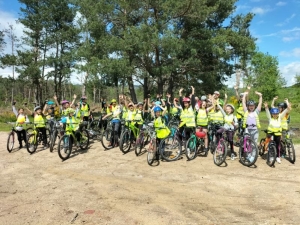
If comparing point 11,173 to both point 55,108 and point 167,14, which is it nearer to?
point 55,108

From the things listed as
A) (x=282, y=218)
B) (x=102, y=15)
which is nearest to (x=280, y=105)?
(x=282, y=218)

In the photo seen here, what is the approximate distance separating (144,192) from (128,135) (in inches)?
138

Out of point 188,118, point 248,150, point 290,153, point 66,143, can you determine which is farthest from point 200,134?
point 66,143

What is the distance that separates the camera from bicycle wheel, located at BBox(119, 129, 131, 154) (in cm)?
843

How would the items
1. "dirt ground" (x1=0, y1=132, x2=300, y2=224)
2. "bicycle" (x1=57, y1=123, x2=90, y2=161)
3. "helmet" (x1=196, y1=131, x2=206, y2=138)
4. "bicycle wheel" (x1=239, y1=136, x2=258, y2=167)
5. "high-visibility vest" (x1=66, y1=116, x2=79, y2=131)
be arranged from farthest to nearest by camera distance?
"high-visibility vest" (x1=66, y1=116, x2=79, y2=131) → "bicycle" (x1=57, y1=123, x2=90, y2=161) → "helmet" (x1=196, y1=131, x2=206, y2=138) → "bicycle wheel" (x1=239, y1=136, x2=258, y2=167) → "dirt ground" (x1=0, y1=132, x2=300, y2=224)

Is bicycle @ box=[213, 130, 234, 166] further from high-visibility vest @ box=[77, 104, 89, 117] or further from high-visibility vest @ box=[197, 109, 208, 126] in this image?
high-visibility vest @ box=[77, 104, 89, 117]

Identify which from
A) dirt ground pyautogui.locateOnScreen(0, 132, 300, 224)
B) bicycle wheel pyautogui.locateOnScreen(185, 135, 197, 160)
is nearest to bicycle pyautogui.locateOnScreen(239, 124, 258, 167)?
dirt ground pyautogui.locateOnScreen(0, 132, 300, 224)

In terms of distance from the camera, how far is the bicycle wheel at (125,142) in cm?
843

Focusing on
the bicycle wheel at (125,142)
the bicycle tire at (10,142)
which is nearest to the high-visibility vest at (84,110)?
the bicycle tire at (10,142)

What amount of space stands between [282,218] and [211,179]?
6.79 feet

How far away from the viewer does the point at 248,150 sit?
704cm

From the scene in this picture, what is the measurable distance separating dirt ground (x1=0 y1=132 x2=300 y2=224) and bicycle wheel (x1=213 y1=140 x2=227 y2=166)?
205mm

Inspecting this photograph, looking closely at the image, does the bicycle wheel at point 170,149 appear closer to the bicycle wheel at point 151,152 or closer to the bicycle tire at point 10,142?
the bicycle wheel at point 151,152

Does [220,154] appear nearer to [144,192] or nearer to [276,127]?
[276,127]
